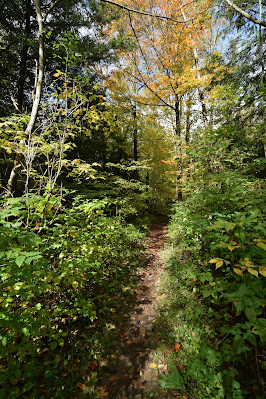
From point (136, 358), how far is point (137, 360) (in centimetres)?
3

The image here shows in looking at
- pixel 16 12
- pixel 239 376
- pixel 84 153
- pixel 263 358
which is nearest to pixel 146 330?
pixel 239 376

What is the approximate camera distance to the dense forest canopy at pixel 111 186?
1910 millimetres

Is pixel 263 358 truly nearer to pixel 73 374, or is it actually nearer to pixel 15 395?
pixel 73 374

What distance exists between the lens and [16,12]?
18.3 feet

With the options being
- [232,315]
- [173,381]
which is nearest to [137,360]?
[173,381]

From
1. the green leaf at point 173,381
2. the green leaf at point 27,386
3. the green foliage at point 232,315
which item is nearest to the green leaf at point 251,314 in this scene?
the green foliage at point 232,315

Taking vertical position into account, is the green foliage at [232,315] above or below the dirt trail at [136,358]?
above

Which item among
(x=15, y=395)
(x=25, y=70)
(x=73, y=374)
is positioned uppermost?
(x=25, y=70)

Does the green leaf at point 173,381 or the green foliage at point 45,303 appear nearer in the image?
the green foliage at point 45,303

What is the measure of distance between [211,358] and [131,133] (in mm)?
11937

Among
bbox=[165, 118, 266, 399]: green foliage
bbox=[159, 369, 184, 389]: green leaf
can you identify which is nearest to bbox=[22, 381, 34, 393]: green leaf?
bbox=[159, 369, 184, 389]: green leaf

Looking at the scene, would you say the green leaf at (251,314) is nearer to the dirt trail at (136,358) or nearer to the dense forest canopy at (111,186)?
the dense forest canopy at (111,186)

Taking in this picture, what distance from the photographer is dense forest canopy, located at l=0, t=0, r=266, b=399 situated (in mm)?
1910

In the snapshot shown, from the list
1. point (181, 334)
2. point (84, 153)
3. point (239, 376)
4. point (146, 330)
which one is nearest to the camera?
point (239, 376)
